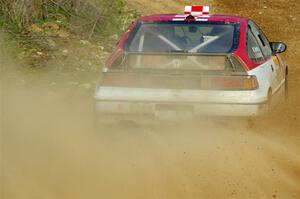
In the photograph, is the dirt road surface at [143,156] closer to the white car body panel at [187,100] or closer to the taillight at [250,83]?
the white car body panel at [187,100]

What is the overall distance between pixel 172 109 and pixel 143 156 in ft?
2.14

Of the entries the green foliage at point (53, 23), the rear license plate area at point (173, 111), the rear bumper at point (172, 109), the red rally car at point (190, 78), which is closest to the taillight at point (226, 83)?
the red rally car at point (190, 78)

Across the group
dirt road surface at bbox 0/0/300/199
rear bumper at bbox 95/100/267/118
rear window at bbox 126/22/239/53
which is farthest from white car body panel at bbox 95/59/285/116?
rear window at bbox 126/22/239/53

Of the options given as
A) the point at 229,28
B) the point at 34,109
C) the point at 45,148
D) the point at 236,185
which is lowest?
the point at 34,109

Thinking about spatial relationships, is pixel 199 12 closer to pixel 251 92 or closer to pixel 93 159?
pixel 251 92

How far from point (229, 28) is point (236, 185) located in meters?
2.47

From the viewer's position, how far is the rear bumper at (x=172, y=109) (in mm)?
6898

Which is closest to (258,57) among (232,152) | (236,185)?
(232,152)

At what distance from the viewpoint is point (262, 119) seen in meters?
7.05

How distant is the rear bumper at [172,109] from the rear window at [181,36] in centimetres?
76

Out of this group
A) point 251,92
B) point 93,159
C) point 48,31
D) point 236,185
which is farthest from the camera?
point 48,31

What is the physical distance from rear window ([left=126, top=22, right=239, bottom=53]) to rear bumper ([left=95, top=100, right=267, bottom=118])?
761 mm

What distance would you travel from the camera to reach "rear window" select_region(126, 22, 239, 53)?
754cm

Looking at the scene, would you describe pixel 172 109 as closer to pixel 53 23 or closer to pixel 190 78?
pixel 190 78
